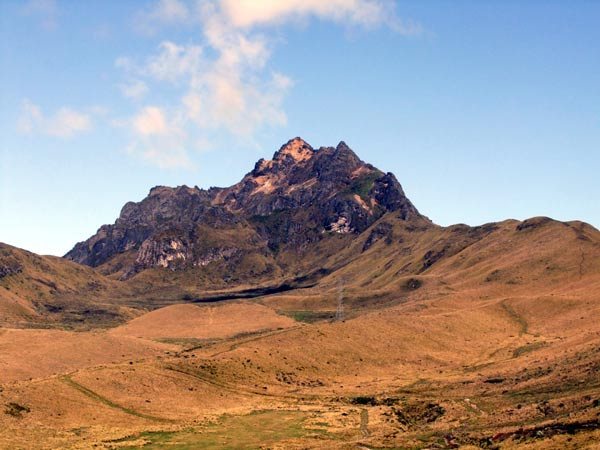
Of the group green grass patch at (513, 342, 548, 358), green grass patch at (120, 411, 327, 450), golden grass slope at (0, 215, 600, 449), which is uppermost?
green grass patch at (513, 342, 548, 358)

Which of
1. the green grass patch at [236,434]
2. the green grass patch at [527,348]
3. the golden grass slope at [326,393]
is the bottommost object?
the green grass patch at [236,434]

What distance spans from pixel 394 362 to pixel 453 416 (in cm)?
7130

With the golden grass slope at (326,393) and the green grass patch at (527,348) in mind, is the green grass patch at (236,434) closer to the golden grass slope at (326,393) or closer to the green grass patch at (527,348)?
the golden grass slope at (326,393)

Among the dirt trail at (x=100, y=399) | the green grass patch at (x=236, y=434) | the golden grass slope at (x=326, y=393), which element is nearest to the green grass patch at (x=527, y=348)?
the golden grass slope at (x=326, y=393)

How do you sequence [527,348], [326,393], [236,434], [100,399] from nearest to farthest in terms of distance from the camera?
1. [236,434]
2. [100,399]
3. [326,393]
4. [527,348]

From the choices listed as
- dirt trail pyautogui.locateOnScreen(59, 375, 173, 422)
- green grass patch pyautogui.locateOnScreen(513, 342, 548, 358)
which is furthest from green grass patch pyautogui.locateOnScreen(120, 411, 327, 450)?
green grass patch pyautogui.locateOnScreen(513, 342, 548, 358)

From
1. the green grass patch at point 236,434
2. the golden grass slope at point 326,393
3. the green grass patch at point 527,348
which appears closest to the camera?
the golden grass slope at point 326,393

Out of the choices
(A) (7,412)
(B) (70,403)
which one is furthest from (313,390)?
(A) (7,412)

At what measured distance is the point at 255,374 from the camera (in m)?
150

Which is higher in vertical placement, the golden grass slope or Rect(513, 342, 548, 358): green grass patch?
Rect(513, 342, 548, 358): green grass patch

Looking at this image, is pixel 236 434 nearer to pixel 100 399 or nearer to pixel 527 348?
pixel 100 399

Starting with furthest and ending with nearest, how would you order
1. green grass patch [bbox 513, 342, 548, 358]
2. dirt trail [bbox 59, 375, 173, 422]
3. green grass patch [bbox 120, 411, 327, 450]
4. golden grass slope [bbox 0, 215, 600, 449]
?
green grass patch [bbox 513, 342, 548, 358] → dirt trail [bbox 59, 375, 173, 422] → green grass patch [bbox 120, 411, 327, 450] → golden grass slope [bbox 0, 215, 600, 449]

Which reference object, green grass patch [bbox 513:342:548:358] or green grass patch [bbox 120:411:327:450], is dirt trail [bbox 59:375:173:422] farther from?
green grass patch [bbox 513:342:548:358]

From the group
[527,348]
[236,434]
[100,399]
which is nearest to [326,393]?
[236,434]
